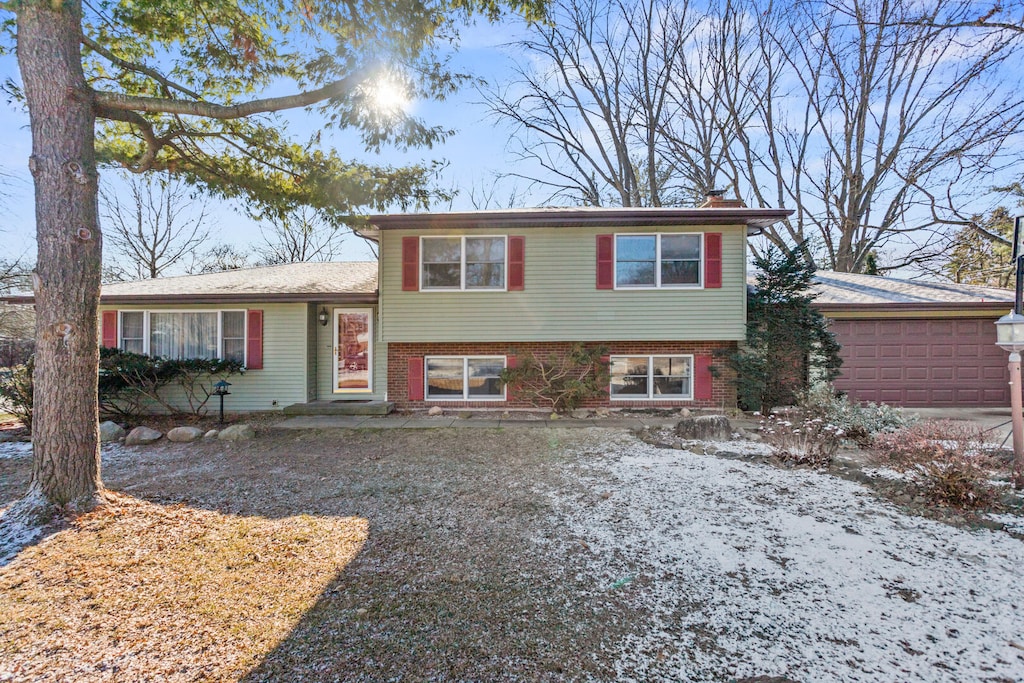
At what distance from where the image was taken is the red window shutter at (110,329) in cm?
919

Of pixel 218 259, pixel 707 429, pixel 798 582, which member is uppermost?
pixel 218 259

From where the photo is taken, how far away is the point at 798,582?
2.94m

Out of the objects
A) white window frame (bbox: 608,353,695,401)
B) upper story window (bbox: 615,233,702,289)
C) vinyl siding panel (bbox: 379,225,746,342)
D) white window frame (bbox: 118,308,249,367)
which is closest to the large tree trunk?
vinyl siding panel (bbox: 379,225,746,342)

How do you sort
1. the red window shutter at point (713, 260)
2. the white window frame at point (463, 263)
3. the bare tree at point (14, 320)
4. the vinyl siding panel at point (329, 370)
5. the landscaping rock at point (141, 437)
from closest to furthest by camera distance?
the landscaping rock at point (141, 437), the red window shutter at point (713, 260), the white window frame at point (463, 263), the vinyl siding panel at point (329, 370), the bare tree at point (14, 320)

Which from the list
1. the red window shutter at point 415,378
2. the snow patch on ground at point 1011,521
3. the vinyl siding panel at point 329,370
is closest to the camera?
the snow patch on ground at point 1011,521

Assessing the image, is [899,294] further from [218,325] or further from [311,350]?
[218,325]

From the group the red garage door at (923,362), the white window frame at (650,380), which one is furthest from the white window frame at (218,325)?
the red garage door at (923,362)

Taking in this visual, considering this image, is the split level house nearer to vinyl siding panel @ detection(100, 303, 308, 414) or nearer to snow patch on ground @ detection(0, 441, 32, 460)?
vinyl siding panel @ detection(100, 303, 308, 414)

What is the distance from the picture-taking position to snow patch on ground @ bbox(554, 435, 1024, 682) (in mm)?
2215

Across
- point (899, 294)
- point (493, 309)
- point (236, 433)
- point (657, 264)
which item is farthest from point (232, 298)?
point (899, 294)

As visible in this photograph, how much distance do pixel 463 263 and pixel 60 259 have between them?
6090mm

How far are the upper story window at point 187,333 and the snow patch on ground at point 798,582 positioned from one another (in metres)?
8.23

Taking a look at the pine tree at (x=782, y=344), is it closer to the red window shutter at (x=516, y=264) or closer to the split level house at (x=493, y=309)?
the split level house at (x=493, y=309)

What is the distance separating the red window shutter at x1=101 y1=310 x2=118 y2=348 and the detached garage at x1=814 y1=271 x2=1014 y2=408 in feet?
47.9
